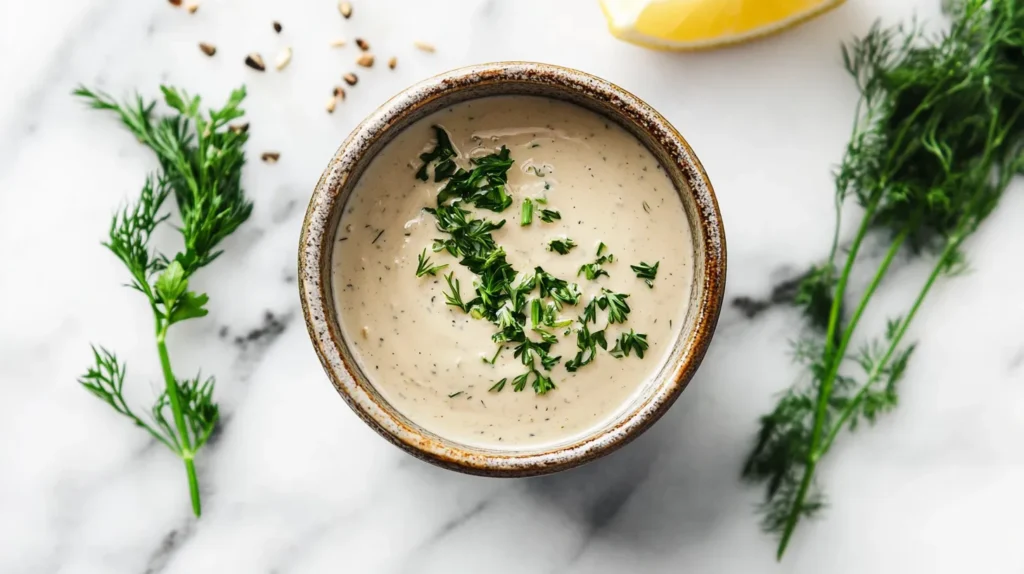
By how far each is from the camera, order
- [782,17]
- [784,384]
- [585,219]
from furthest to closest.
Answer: [784,384] → [782,17] → [585,219]

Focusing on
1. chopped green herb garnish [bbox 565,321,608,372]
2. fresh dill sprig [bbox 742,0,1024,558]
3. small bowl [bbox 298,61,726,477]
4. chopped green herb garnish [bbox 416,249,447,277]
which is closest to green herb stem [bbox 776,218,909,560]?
fresh dill sprig [bbox 742,0,1024,558]

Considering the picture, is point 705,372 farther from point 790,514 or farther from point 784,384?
point 790,514

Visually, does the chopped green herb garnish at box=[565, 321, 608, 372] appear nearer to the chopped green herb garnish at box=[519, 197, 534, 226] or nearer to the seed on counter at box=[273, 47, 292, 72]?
the chopped green herb garnish at box=[519, 197, 534, 226]

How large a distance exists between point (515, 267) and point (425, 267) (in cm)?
13

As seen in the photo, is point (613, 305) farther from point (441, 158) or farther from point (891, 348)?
point (891, 348)

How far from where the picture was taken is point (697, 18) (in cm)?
149

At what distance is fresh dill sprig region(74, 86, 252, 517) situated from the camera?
4.97 ft

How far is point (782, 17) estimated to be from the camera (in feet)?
4.92

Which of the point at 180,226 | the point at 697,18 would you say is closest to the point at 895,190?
the point at 697,18

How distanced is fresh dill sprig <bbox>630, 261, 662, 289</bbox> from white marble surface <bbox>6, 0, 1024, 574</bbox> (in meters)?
0.29

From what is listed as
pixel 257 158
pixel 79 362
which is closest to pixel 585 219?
pixel 257 158

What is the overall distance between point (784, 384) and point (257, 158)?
999 mm

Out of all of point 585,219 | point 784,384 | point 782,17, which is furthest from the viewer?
point 784,384

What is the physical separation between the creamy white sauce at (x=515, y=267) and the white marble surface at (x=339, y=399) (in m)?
0.24
